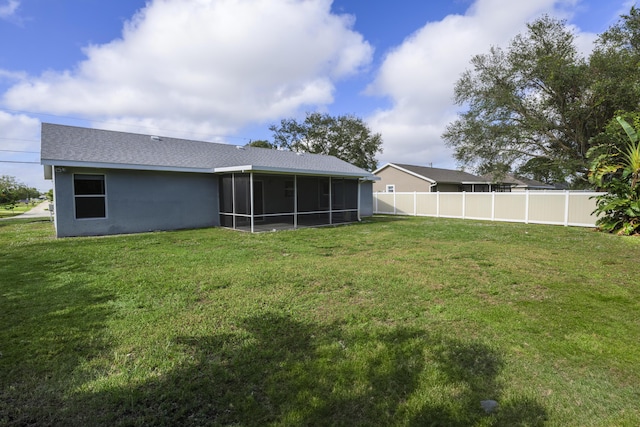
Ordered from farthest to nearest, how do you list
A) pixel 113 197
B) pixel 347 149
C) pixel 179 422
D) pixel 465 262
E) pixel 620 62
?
1. pixel 347 149
2. pixel 620 62
3. pixel 113 197
4. pixel 465 262
5. pixel 179 422

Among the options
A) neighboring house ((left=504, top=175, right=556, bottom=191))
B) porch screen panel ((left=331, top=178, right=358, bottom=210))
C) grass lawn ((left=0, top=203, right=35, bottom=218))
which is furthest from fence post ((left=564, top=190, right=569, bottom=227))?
grass lawn ((left=0, top=203, right=35, bottom=218))

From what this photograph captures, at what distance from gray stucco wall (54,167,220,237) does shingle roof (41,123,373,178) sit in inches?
19.0

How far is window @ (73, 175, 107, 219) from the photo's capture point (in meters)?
10.6

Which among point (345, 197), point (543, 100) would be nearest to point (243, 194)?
point (345, 197)

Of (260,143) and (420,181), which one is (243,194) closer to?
(420,181)

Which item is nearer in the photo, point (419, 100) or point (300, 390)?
point (300, 390)

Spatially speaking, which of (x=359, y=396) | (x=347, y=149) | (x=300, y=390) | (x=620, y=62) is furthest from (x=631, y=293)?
(x=347, y=149)

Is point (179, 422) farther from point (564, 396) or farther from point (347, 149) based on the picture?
point (347, 149)

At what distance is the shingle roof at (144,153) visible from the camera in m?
10.6

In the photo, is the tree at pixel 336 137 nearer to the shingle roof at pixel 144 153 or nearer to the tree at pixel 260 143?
the tree at pixel 260 143

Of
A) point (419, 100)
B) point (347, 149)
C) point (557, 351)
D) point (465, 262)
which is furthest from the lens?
point (347, 149)

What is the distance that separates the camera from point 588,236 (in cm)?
1077

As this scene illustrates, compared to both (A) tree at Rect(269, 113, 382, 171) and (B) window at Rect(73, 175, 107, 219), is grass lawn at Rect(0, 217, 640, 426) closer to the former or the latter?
(B) window at Rect(73, 175, 107, 219)

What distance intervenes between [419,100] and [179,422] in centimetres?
2328
